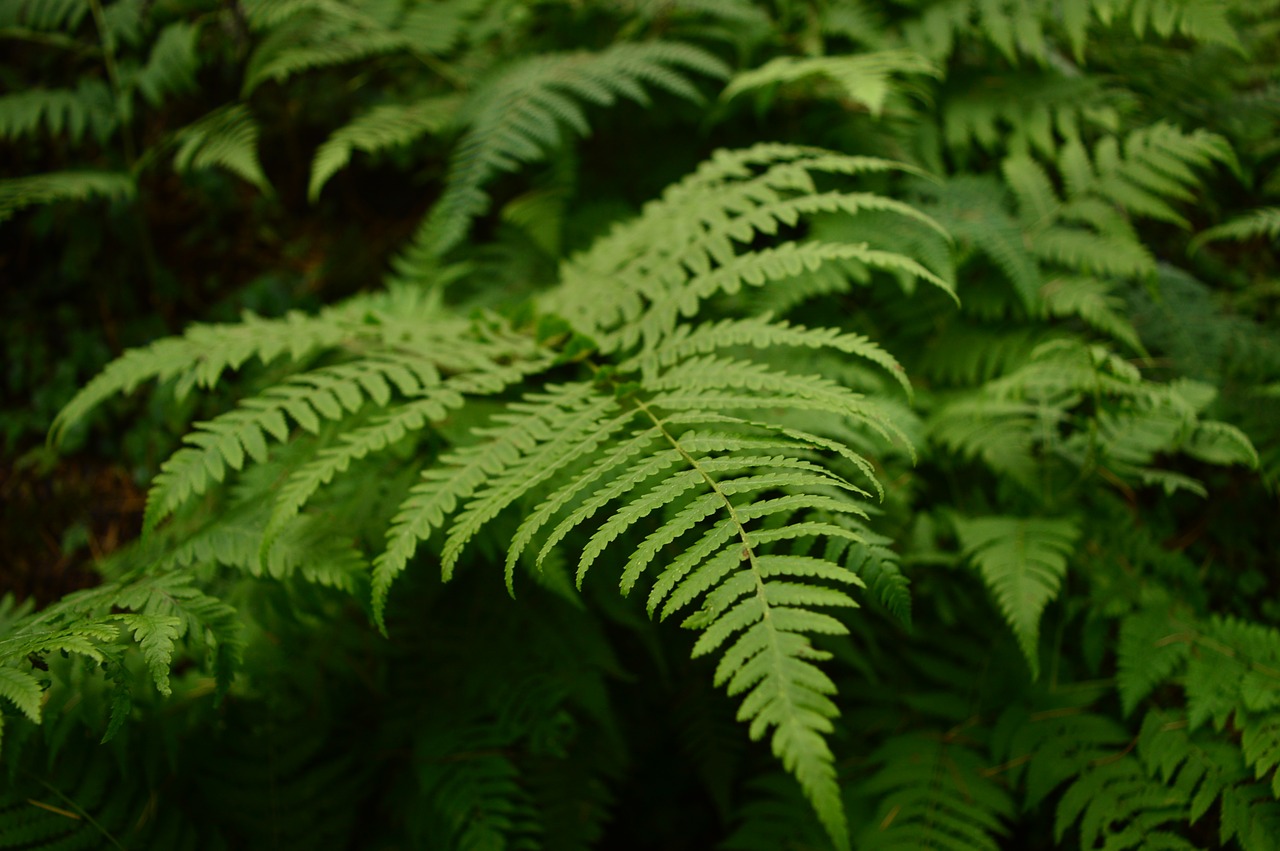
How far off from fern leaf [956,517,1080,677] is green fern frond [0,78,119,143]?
350cm

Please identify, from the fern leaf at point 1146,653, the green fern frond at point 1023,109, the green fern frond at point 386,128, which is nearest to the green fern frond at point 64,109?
the green fern frond at point 386,128

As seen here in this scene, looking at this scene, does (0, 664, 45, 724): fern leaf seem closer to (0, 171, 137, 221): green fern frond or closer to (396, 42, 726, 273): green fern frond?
(396, 42, 726, 273): green fern frond

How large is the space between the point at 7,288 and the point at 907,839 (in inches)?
162

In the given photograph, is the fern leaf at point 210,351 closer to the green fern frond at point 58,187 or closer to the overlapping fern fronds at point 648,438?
the overlapping fern fronds at point 648,438

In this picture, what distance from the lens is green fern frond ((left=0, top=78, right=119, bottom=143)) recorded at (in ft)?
9.25

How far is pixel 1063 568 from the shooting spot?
1.74 m

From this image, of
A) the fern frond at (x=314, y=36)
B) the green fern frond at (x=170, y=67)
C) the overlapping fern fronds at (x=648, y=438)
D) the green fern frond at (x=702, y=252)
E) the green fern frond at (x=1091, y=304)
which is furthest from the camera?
the green fern frond at (x=170, y=67)

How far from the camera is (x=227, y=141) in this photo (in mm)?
2793

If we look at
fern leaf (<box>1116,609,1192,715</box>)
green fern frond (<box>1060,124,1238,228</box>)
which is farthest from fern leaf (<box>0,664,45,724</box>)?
green fern frond (<box>1060,124,1238,228</box>)

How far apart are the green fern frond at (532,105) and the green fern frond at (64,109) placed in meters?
1.54

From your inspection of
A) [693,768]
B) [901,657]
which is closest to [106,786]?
[693,768]

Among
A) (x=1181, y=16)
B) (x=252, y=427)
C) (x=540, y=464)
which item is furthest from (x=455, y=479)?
(x=1181, y=16)

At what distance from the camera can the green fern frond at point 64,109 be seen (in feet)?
9.25

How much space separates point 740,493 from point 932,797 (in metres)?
1.02
